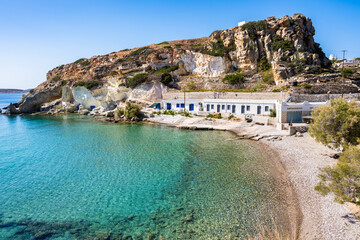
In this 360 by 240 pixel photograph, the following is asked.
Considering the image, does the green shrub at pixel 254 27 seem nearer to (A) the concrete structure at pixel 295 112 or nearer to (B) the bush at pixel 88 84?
(A) the concrete structure at pixel 295 112

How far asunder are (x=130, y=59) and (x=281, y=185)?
50.9 meters

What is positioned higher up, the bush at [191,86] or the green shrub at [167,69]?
the green shrub at [167,69]

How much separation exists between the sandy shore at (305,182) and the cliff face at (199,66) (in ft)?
58.2

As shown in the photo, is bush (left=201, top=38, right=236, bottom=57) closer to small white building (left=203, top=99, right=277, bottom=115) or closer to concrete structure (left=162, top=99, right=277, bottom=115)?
concrete structure (left=162, top=99, right=277, bottom=115)

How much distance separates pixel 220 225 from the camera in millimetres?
8547

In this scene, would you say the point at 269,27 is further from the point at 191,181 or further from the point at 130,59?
the point at 191,181

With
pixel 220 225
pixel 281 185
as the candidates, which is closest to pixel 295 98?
pixel 281 185

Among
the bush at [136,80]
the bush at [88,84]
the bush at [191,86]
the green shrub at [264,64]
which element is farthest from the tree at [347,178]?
the bush at [88,84]

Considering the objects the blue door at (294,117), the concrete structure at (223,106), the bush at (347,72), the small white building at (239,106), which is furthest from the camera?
the bush at (347,72)

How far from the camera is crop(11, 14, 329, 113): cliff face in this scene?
39500mm

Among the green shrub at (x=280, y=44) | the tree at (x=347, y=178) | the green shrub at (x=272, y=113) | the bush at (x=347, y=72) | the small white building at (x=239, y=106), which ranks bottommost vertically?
the tree at (x=347, y=178)

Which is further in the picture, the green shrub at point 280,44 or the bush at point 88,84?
the bush at point 88,84

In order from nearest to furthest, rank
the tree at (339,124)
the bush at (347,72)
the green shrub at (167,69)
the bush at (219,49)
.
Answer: the tree at (339,124), the bush at (347,72), the bush at (219,49), the green shrub at (167,69)

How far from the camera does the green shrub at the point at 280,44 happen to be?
129ft
